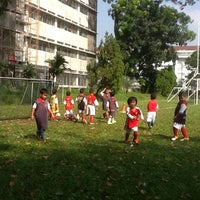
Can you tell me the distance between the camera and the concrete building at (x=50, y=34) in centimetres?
4538

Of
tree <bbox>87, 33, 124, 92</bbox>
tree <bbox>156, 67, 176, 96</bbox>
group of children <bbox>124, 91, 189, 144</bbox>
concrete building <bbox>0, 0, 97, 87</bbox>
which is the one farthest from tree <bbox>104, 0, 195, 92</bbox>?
group of children <bbox>124, 91, 189, 144</bbox>

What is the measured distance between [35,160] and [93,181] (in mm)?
2060

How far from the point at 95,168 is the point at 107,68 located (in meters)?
41.9

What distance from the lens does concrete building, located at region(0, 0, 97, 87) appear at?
45.4m

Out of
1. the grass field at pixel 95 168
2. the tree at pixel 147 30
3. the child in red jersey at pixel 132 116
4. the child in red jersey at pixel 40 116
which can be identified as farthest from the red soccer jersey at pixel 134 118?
the tree at pixel 147 30

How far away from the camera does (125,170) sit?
890cm

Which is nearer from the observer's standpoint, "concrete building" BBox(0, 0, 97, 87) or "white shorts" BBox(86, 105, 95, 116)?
"white shorts" BBox(86, 105, 95, 116)

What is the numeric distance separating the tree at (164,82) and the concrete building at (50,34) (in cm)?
1118

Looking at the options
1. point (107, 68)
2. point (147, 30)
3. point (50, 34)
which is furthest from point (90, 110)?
point (147, 30)

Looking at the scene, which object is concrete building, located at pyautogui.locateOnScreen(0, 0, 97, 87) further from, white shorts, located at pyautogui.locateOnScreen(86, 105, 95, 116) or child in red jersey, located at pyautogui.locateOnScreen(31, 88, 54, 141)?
child in red jersey, located at pyautogui.locateOnScreen(31, 88, 54, 141)

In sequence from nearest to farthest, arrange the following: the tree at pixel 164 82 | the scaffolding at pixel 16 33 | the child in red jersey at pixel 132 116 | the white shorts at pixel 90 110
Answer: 1. the child in red jersey at pixel 132 116
2. the white shorts at pixel 90 110
3. the scaffolding at pixel 16 33
4. the tree at pixel 164 82

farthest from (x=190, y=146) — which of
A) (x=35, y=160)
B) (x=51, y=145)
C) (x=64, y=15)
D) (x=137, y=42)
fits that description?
(x=137, y=42)

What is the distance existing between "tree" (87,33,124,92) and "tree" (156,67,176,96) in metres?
18.5

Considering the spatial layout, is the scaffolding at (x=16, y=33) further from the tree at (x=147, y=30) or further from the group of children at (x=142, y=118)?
the group of children at (x=142, y=118)
